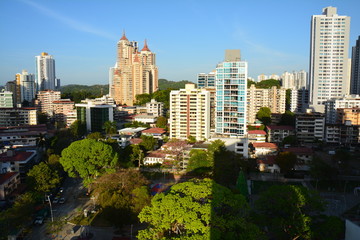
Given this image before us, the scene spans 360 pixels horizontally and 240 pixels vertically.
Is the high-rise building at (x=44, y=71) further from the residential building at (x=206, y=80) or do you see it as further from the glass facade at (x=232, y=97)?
the glass facade at (x=232, y=97)

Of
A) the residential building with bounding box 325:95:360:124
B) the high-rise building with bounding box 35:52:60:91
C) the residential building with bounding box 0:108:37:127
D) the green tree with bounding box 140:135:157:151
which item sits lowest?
the green tree with bounding box 140:135:157:151

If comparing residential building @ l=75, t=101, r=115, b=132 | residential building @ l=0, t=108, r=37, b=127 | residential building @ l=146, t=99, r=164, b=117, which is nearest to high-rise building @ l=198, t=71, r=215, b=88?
residential building @ l=146, t=99, r=164, b=117

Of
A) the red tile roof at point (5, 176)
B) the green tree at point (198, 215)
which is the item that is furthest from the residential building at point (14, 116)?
the green tree at point (198, 215)

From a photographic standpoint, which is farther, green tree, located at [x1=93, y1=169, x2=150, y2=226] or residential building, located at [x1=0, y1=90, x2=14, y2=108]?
residential building, located at [x1=0, y1=90, x2=14, y2=108]

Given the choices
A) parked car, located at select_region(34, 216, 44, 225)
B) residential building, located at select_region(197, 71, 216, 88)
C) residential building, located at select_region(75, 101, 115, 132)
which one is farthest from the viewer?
residential building, located at select_region(197, 71, 216, 88)

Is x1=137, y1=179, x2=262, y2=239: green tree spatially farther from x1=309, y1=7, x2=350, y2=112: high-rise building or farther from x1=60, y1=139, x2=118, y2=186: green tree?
x1=309, y1=7, x2=350, y2=112: high-rise building

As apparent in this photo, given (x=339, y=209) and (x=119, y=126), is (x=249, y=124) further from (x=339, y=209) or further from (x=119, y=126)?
(x=339, y=209)

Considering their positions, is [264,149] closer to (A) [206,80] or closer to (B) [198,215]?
(B) [198,215]
